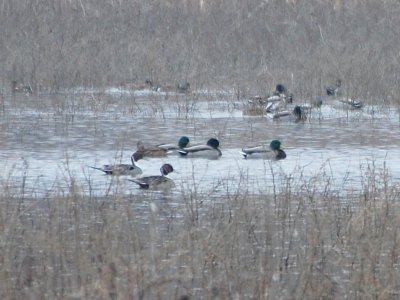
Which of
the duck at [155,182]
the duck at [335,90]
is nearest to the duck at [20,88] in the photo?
the duck at [335,90]

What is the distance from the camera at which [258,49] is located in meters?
21.7

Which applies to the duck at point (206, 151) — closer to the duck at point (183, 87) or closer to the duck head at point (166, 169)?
the duck head at point (166, 169)

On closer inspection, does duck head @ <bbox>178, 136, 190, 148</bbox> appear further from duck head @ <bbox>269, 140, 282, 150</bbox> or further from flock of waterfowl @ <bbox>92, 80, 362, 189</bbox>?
duck head @ <bbox>269, 140, 282, 150</bbox>

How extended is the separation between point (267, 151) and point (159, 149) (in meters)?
1.39

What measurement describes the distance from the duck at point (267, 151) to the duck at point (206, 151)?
0.28 meters

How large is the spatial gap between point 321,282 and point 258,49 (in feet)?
52.6

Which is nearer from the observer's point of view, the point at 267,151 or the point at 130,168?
the point at 130,168

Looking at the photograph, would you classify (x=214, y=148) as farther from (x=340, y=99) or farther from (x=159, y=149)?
(x=340, y=99)

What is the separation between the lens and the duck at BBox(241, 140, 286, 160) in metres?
11.4

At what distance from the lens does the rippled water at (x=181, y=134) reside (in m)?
10.1

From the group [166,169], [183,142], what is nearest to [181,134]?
[183,142]

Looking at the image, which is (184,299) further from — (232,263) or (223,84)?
(223,84)

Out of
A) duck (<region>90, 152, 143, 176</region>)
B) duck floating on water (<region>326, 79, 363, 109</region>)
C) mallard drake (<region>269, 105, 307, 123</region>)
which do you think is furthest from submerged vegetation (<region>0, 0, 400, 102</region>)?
duck (<region>90, 152, 143, 176</region>)

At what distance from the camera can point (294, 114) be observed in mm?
15820
